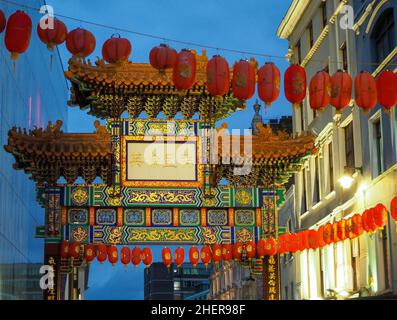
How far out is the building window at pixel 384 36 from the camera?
22.6 meters

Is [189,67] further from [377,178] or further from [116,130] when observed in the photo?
[377,178]

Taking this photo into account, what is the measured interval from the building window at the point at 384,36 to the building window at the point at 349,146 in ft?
11.6

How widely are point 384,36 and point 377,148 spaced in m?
3.21

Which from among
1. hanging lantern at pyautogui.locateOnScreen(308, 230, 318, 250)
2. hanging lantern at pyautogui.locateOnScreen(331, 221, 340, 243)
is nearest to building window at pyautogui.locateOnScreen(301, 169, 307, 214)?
hanging lantern at pyautogui.locateOnScreen(308, 230, 318, 250)

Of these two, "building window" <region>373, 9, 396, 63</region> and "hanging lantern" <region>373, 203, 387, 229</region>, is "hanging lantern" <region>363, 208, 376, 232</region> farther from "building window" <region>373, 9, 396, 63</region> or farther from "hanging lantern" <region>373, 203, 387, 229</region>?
"building window" <region>373, 9, 396, 63</region>

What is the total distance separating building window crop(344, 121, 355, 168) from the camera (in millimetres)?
26469

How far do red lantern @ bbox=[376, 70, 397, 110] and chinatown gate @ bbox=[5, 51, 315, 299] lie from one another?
15.7ft

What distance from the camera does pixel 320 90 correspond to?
1788 cm

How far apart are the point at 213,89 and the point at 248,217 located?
5490 millimetres

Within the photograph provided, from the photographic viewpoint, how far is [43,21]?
1572 centimetres

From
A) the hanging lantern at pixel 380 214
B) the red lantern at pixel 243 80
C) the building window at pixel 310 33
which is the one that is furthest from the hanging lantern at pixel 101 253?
the building window at pixel 310 33

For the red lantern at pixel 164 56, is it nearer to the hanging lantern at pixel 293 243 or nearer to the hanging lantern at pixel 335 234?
the hanging lantern at pixel 335 234
